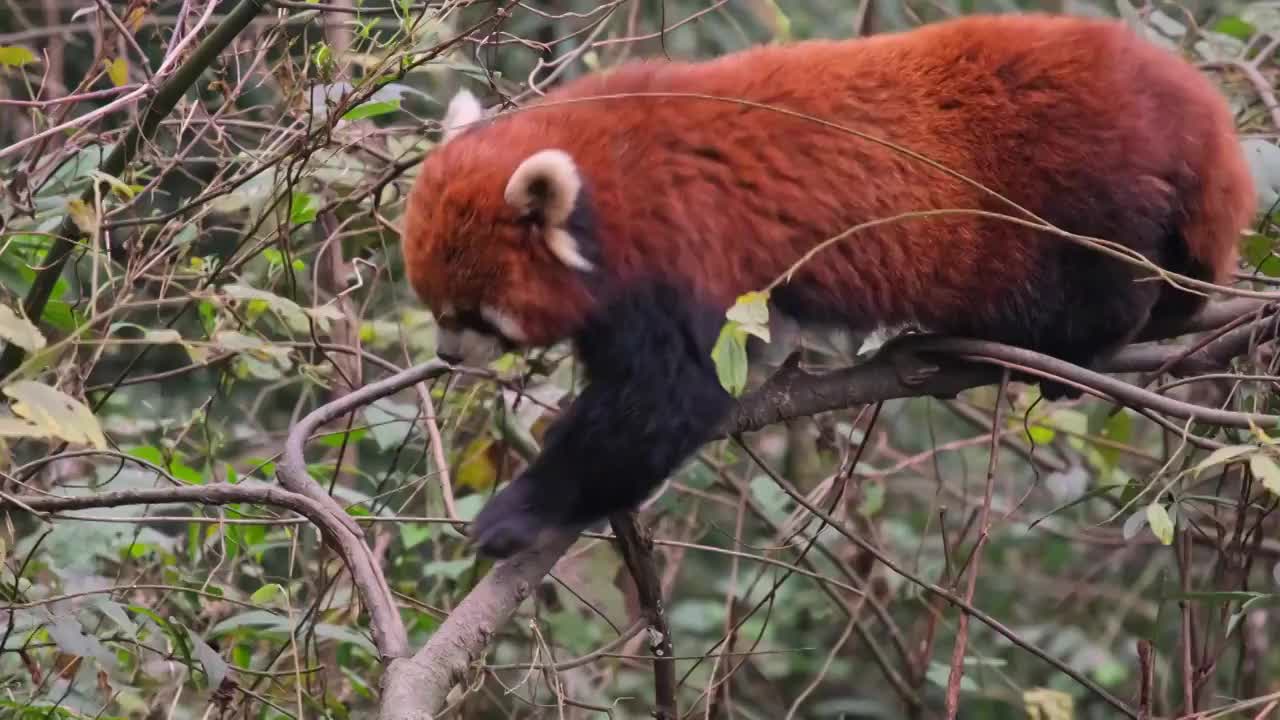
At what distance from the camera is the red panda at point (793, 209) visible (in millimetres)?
2424

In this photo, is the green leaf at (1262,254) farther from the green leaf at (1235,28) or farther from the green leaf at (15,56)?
the green leaf at (15,56)

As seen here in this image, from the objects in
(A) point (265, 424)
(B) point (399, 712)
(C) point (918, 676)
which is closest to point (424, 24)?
(B) point (399, 712)

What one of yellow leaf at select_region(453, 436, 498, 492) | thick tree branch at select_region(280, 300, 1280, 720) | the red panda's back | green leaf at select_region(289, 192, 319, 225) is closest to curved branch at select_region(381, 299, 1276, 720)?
thick tree branch at select_region(280, 300, 1280, 720)

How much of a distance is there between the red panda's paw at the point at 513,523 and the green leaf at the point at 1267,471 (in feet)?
3.53

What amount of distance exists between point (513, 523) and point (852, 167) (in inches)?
35.4

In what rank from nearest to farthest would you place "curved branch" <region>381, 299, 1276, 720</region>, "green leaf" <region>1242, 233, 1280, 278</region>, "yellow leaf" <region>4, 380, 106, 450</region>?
"yellow leaf" <region>4, 380, 106, 450</region>, "curved branch" <region>381, 299, 1276, 720</region>, "green leaf" <region>1242, 233, 1280, 278</region>

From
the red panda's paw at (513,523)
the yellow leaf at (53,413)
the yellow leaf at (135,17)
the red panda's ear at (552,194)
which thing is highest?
the yellow leaf at (135,17)

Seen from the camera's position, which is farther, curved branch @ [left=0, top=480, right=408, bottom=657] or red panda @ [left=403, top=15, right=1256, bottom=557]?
red panda @ [left=403, top=15, right=1256, bottom=557]

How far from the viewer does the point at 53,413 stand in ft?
4.87

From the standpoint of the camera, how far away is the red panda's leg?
7.86ft

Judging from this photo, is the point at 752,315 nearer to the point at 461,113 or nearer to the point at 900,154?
the point at 900,154

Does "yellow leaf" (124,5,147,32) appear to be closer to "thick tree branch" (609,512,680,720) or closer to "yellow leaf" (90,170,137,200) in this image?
"yellow leaf" (90,170,137,200)

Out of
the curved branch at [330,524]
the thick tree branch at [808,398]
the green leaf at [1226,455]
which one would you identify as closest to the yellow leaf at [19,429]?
the curved branch at [330,524]

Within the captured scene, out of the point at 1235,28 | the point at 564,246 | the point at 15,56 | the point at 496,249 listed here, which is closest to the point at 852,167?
the point at 564,246
